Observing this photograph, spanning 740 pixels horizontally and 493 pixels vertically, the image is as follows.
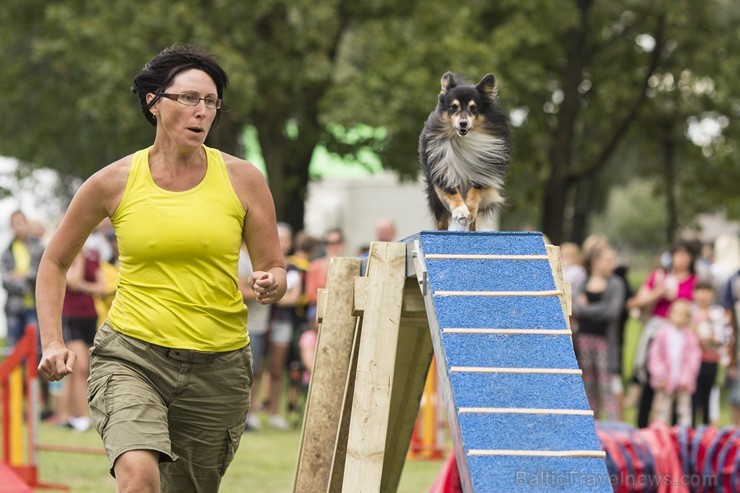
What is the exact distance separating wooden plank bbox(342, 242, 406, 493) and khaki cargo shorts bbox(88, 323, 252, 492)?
467 mm

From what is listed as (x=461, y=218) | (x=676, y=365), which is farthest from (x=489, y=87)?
(x=676, y=365)

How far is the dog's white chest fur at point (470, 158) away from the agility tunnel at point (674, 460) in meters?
2.75

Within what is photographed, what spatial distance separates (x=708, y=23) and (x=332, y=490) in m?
20.2

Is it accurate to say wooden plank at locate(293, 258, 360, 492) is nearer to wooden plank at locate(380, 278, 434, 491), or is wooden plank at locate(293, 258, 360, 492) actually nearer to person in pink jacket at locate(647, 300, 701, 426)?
wooden plank at locate(380, 278, 434, 491)

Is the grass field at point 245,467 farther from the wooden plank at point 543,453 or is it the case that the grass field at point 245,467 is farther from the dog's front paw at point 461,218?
the wooden plank at point 543,453

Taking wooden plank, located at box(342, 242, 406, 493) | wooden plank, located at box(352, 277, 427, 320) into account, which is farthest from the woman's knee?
wooden plank, located at box(352, 277, 427, 320)

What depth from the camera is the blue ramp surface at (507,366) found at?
4.10 m

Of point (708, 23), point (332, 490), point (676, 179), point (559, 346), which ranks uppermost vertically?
Answer: point (708, 23)

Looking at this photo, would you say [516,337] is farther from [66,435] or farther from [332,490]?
[66,435]

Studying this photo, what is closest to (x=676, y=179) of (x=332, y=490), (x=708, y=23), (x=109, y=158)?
(x=708, y=23)

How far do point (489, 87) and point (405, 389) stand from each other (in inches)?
61.8

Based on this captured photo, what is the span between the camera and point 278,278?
187 inches

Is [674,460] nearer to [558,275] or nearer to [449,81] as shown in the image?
[558,275]

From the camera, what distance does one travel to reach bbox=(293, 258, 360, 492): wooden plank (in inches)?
216
